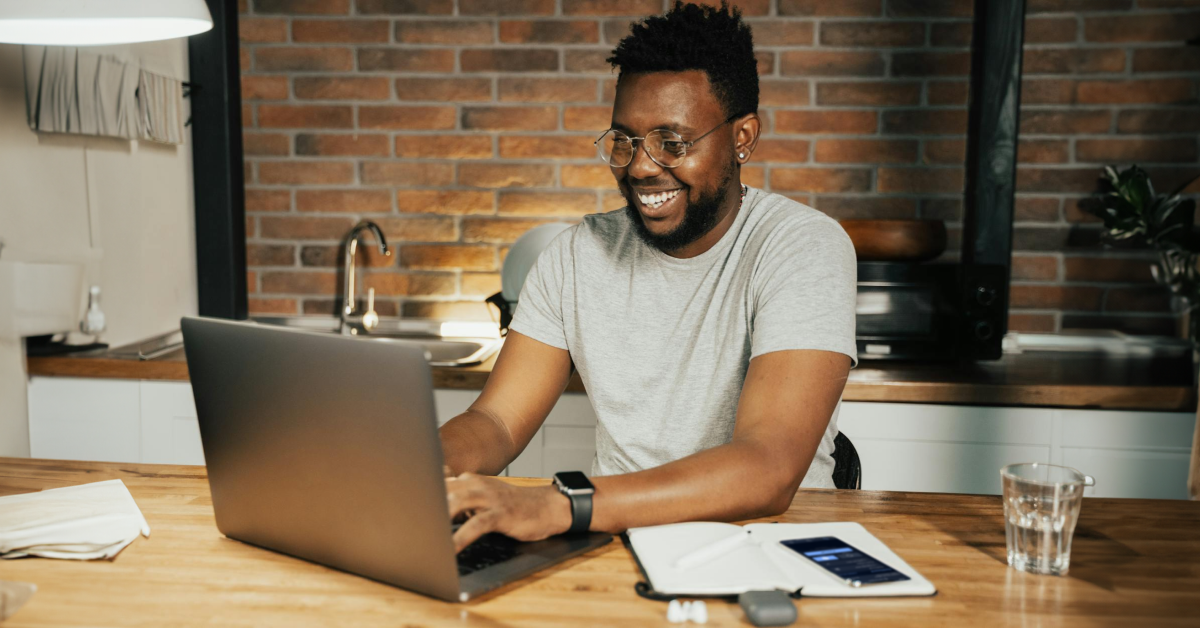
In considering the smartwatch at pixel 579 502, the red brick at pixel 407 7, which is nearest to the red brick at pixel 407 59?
the red brick at pixel 407 7

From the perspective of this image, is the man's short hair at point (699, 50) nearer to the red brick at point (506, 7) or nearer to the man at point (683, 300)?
the man at point (683, 300)

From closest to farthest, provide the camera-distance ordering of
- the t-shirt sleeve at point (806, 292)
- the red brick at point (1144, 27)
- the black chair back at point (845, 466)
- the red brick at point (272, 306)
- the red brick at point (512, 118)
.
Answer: the t-shirt sleeve at point (806, 292) < the black chair back at point (845, 466) < the red brick at point (1144, 27) < the red brick at point (512, 118) < the red brick at point (272, 306)

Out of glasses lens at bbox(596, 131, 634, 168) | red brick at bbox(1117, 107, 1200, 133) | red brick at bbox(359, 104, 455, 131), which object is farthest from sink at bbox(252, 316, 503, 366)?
red brick at bbox(1117, 107, 1200, 133)

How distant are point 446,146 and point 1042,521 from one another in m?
2.14

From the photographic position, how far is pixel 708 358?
4.91ft

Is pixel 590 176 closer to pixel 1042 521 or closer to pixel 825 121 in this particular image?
pixel 825 121

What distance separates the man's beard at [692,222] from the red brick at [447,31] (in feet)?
4.44

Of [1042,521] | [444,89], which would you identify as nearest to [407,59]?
[444,89]

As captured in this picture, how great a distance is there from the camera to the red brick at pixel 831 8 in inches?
103

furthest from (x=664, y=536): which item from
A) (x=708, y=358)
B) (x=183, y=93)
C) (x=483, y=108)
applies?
(x=183, y=93)

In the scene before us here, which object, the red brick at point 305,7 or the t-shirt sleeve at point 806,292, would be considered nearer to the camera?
the t-shirt sleeve at point 806,292

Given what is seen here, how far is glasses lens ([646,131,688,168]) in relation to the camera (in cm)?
145

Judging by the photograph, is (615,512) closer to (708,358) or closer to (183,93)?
(708,358)

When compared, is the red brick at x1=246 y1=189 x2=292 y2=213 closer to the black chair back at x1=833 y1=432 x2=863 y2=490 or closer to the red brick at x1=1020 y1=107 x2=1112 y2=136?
the black chair back at x1=833 y1=432 x2=863 y2=490
